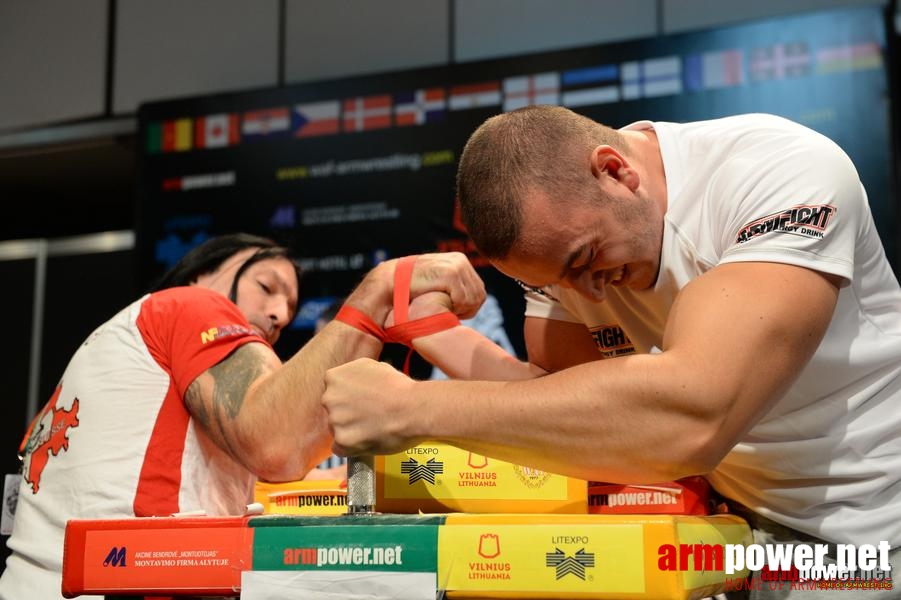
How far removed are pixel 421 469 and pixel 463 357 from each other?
318 mm

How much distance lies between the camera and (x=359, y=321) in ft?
4.57

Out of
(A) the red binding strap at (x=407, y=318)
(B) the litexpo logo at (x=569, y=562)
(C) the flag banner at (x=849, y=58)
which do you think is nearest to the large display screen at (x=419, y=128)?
(C) the flag banner at (x=849, y=58)

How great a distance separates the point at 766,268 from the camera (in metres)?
0.98

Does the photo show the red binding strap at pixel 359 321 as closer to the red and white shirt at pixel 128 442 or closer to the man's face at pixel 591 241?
the red and white shirt at pixel 128 442

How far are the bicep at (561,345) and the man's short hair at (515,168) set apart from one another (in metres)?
0.32

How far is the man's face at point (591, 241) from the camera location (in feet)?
3.69

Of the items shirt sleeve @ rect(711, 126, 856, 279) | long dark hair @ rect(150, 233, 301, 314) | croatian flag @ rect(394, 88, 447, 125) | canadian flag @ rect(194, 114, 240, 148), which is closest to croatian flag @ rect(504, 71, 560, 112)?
croatian flag @ rect(394, 88, 447, 125)

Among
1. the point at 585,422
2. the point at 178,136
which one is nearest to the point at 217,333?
the point at 585,422

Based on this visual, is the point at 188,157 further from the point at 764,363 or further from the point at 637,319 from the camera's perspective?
the point at 764,363

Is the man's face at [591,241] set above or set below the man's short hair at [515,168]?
below

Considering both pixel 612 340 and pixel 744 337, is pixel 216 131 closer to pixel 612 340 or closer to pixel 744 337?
pixel 612 340

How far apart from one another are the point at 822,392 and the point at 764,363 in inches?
8.6

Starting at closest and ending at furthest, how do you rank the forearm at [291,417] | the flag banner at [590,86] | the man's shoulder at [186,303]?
the forearm at [291,417] < the man's shoulder at [186,303] < the flag banner at [590,86]

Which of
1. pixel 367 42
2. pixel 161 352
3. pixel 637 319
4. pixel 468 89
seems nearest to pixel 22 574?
pixel 161 352
